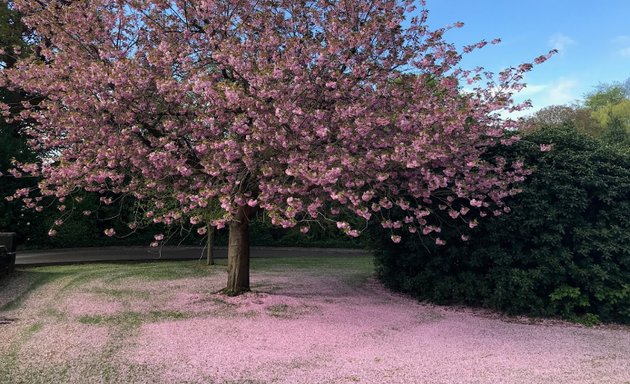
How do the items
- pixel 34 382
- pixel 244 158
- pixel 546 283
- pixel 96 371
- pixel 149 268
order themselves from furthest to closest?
pixel 149 268 → pixel 546 283 → pixel 244 158 → pixel 96 371 → pixel 34 382

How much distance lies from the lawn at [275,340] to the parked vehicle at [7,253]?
0.70m

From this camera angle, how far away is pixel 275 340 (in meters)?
5.82

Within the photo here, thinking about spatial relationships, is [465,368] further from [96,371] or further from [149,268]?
[149,268]

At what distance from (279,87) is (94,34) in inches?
137

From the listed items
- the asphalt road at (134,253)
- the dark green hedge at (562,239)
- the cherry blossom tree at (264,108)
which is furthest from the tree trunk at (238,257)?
the asphalt road at (134,253)

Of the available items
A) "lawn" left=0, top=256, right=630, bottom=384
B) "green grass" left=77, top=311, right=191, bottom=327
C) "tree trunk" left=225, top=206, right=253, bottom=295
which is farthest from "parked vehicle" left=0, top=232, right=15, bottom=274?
"tree trunk" left=225, top=206, right=253, bottom=295

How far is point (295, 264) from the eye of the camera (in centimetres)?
1472

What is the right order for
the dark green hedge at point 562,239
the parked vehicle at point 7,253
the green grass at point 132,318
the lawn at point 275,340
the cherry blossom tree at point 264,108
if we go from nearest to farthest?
the lawn at point 275,340 → the cherry blossom tree at point 264,108 → the green grass at point 132,318 → the dark green hedge at point 562,239 → the parked vehicle at point 7,253

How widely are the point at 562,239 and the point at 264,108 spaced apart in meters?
5.69

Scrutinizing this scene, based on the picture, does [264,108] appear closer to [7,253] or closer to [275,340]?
[275,340]

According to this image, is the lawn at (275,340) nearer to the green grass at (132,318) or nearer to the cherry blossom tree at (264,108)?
the green grass at (132,318)


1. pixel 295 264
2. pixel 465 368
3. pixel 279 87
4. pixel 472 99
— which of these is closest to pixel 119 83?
pixel 279 87

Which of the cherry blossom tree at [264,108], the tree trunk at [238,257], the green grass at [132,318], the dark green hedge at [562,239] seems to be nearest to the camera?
the cherry blossom tree at [264,108]

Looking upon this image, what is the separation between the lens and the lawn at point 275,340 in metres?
4.68
